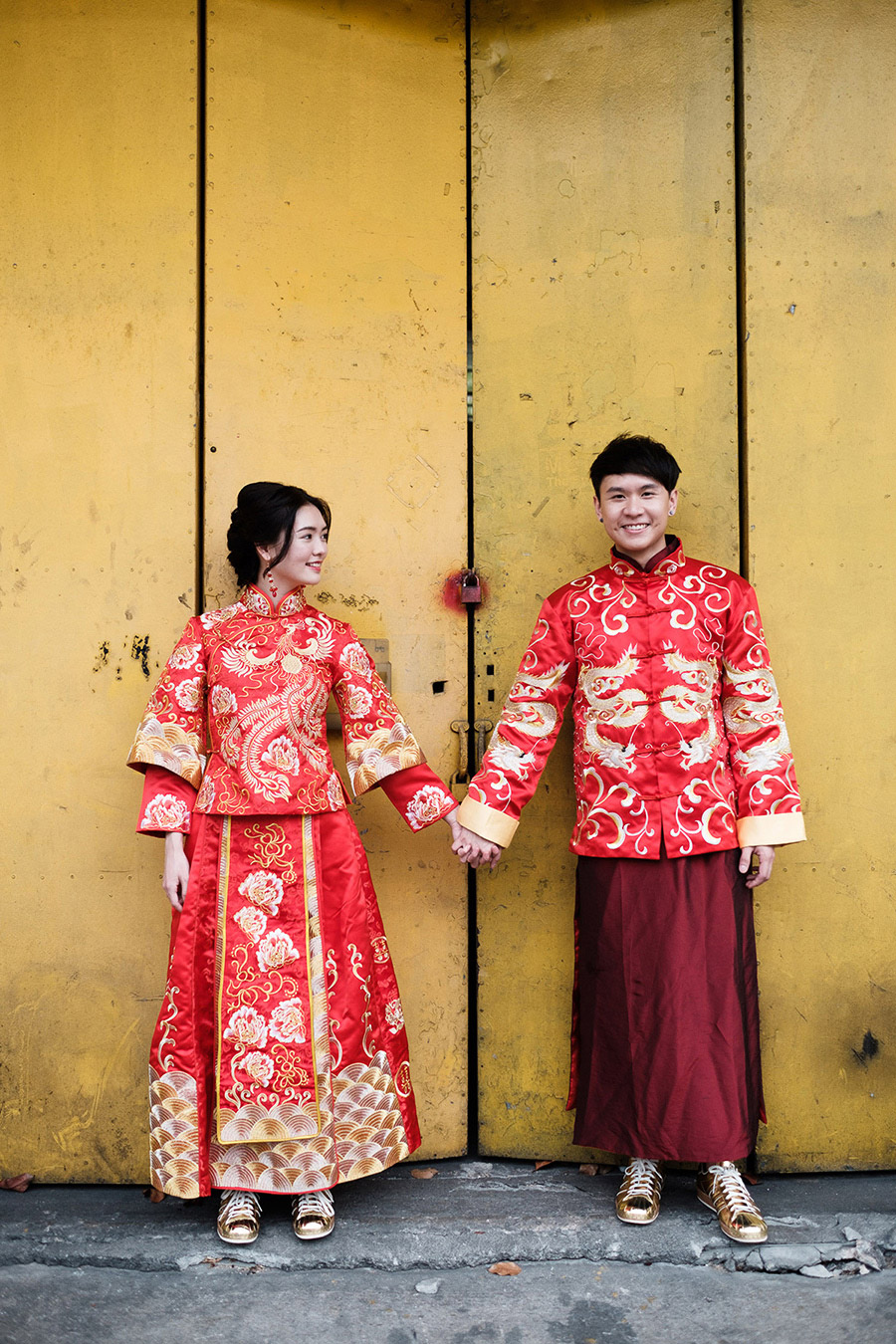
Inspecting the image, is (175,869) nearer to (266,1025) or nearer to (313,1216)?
(266,1025)

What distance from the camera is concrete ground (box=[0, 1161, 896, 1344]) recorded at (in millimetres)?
1881

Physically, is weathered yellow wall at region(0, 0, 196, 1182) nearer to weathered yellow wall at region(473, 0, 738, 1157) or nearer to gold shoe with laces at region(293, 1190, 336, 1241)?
gold shoe with laces at region(293, 1190, 336, 1241)

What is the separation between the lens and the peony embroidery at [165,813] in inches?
84.7

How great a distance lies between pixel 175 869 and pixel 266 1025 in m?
0.41

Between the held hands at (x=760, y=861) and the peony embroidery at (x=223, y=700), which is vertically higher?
the peony embroidery at (x=223, y=700)

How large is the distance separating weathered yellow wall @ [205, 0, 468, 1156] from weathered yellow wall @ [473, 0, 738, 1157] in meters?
0.10

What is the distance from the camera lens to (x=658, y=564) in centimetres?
232

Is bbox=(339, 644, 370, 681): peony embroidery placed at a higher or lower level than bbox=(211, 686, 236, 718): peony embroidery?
higher

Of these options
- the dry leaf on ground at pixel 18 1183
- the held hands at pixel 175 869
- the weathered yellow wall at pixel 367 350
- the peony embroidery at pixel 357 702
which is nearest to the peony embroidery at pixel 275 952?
the held hands at pixel 175 869

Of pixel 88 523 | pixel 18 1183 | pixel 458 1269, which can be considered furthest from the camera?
pixel 88 523

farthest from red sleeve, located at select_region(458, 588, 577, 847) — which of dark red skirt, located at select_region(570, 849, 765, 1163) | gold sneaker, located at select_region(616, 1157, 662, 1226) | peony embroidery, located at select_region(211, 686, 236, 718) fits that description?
gold sneaker, located at select_region(616, 1157, 662, 1226)

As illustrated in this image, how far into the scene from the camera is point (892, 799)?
254 cm

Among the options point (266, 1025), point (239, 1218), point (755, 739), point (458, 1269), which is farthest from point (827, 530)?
point (239, 1218)

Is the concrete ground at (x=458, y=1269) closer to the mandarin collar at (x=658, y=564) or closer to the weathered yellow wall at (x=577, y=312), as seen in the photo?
the weathered yellow wall at (x=577, y=312)
